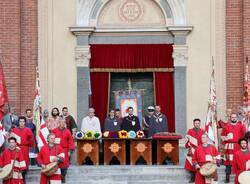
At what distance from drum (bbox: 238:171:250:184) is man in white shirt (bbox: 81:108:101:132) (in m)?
6.72

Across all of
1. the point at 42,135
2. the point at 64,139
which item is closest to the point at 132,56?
the point at 64,139

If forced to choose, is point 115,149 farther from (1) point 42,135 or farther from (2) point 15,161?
(2) point 15,161

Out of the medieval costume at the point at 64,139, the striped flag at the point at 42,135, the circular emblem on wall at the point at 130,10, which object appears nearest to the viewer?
the striped flag at the point at 42,135

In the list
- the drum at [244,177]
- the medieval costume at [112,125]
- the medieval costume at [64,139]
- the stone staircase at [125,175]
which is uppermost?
the medieval costume at [112,125]

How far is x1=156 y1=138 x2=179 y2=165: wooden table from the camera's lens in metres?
23.5

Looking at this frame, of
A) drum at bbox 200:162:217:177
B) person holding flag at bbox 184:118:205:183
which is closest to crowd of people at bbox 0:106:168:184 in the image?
person holding flag at bbox 184:118:205:183

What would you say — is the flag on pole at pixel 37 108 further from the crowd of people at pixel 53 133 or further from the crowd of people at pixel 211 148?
the crowd of people at pixel 211 148

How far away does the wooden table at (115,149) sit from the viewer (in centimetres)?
2361

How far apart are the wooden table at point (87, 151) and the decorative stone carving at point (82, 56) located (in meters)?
3.65

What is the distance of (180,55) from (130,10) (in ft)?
7.20

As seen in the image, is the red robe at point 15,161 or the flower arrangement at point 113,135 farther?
the flower arrangement at point 113,135

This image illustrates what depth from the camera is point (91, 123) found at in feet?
80.6

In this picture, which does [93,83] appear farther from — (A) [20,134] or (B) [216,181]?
(B) [216,181]

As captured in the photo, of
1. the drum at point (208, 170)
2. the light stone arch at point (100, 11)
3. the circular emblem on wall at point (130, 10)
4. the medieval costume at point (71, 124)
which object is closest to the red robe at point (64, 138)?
the medieval costume at point (71, 124)
